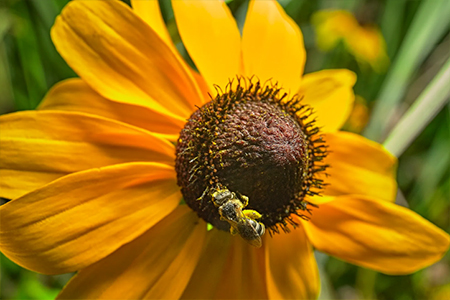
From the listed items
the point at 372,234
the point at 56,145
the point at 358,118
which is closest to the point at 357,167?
the point at 372,234

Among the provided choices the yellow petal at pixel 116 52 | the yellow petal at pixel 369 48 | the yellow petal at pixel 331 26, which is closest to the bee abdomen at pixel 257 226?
the yellow petal at pixel 116 52

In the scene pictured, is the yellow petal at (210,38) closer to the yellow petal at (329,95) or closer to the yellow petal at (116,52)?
the yellow petal at (116,52)

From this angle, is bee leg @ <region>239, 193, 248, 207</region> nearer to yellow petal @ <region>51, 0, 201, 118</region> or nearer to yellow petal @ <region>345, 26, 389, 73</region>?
yellow petal @ <region>51, 0, 201, 118</region>

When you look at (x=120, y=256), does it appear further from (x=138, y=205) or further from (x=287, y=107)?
(x=287, y=107)

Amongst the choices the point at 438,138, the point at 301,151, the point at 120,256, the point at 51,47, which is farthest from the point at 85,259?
the point at 438,138

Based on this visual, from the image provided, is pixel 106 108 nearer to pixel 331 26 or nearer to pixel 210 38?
pixel 210 38

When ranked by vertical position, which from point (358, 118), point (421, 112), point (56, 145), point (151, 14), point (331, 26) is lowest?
point (358, 118)
